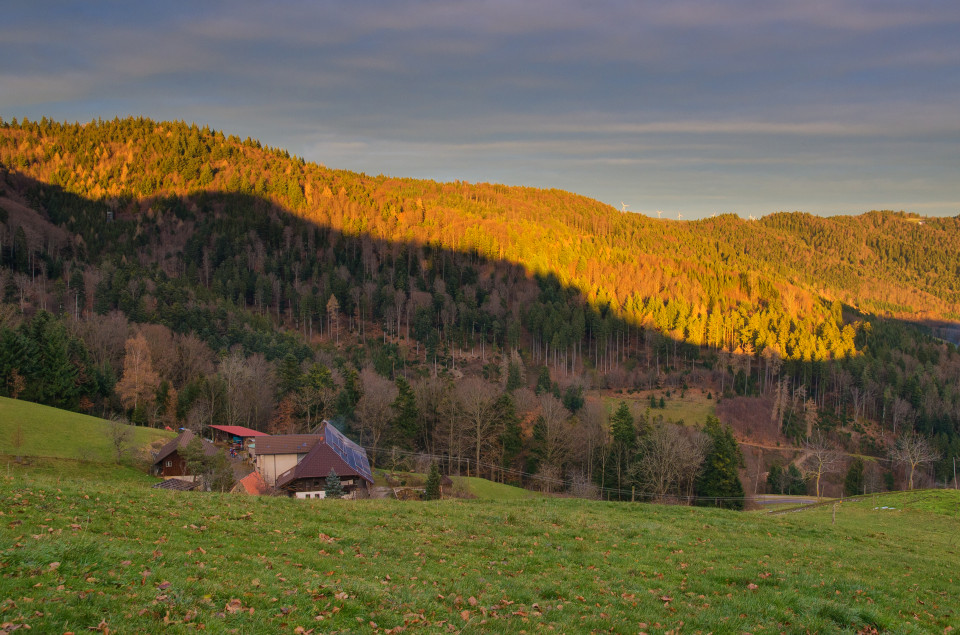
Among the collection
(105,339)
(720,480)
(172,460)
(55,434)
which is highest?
(105,339)

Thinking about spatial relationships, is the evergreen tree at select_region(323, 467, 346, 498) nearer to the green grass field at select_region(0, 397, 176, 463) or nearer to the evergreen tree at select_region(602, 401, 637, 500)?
the green grass field at select_region(0, 397, 176, 463)

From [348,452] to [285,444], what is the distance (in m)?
6.37

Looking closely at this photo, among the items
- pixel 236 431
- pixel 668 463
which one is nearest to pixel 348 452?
pixel 236 431

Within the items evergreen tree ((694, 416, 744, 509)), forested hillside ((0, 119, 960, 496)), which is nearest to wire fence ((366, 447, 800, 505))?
evergreen tree ((694, 416, 744, 509))

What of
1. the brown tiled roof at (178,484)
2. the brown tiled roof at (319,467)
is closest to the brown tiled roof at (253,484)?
the brown tiled roof at (319,467)

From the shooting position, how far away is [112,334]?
7662cm

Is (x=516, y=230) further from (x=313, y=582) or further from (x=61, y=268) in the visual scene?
(x=313, y=582)

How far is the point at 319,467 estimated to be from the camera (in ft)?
158

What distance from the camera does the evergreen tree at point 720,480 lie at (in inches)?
2227

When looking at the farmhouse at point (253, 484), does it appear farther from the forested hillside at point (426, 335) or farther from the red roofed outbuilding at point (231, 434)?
the forested hillside at point (426, 335)

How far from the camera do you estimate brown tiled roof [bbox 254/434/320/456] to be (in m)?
52.7

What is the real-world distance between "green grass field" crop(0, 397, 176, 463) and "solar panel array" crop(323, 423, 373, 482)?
1506 centimetres

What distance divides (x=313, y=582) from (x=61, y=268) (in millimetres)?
154374

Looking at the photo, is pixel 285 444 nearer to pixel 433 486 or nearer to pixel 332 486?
pixel 332 486
